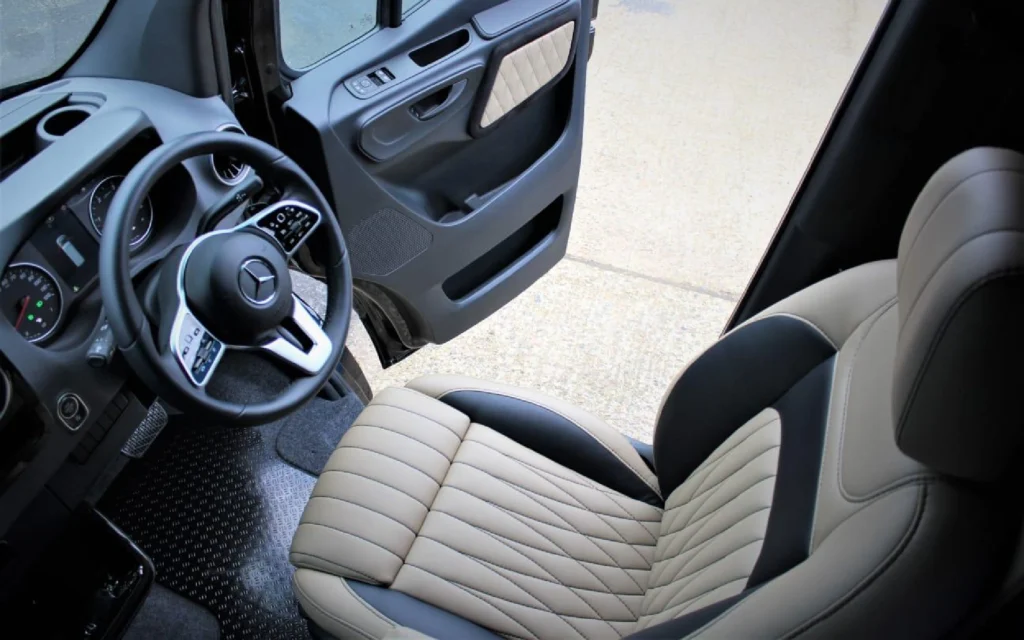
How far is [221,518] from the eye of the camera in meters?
1.54

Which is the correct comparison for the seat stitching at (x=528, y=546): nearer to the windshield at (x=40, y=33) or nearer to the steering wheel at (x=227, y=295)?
the steering wheel at (x=227, y=295)

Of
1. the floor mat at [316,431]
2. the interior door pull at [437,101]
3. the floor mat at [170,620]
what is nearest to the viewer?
the floor mat at [170,620]

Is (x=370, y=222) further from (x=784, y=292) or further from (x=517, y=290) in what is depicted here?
(x=784, y=292)

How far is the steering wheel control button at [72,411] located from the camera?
0.95m

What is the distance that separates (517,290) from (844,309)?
3.39 feet

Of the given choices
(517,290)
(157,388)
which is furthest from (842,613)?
(517,290)

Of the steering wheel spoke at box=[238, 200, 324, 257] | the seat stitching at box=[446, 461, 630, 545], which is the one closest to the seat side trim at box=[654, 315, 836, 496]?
the seat stitching at box=[446, 461, 630, 545]

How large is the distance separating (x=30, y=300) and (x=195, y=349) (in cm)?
20

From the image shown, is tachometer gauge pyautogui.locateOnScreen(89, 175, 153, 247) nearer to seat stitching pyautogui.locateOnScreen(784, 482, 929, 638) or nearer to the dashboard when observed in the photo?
the dashboard

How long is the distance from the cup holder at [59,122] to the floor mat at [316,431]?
0.76 m

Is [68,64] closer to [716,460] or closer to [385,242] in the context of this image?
[385,242]

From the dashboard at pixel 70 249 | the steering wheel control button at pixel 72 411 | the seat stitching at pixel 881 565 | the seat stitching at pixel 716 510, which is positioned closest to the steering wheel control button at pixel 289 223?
the dashboard at pixel 70 249

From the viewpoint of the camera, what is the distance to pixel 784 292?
4.87 ft

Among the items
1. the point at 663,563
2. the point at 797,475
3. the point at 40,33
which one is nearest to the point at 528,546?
the point at 663,563
